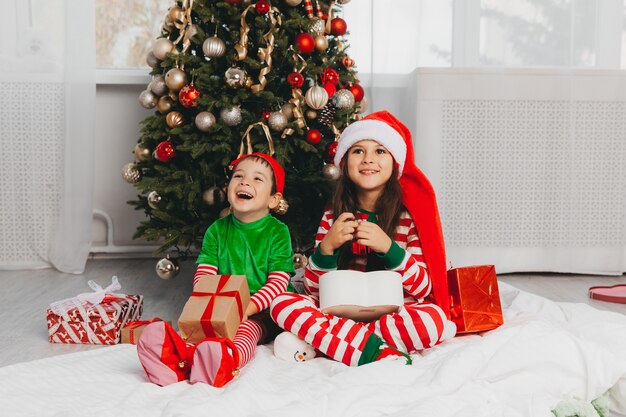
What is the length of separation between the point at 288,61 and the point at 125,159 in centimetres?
130

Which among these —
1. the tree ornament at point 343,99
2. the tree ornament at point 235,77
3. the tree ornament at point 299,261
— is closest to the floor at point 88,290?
the tree ornament at point 299,261

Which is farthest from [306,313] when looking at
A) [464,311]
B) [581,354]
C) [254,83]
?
[254,83]

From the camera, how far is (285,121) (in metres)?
2.09

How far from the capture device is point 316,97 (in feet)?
6.85

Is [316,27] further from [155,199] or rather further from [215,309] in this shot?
[215,309]

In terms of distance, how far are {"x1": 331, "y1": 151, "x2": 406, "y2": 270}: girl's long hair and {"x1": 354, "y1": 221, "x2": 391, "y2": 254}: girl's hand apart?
14 centimetres

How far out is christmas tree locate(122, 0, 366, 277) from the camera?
2090mm

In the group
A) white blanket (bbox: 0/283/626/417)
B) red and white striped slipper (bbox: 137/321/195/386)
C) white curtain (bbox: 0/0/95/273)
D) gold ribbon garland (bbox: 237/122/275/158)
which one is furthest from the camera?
white curtain (bbox: 0/0/95/273)

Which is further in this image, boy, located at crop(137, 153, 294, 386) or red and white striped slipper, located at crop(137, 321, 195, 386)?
boy, located at crop(137, 153, 294, 386)

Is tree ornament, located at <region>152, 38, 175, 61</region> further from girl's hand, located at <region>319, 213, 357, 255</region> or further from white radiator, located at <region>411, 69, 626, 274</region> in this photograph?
white radiator, located at <region>411, 69, 626, 274</region>

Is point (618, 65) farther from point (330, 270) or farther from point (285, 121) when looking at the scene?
point (330, 270)

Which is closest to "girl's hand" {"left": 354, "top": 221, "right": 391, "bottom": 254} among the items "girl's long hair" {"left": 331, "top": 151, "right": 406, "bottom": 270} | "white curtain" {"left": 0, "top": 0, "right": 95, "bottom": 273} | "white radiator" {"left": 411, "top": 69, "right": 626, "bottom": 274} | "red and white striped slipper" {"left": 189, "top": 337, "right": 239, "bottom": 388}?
"girl's long hair" {"left": 331, "top": 151, "right": 406, "bottom": 270}

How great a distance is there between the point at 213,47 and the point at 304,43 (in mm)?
284

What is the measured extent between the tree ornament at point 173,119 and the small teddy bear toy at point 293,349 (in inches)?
34.1
